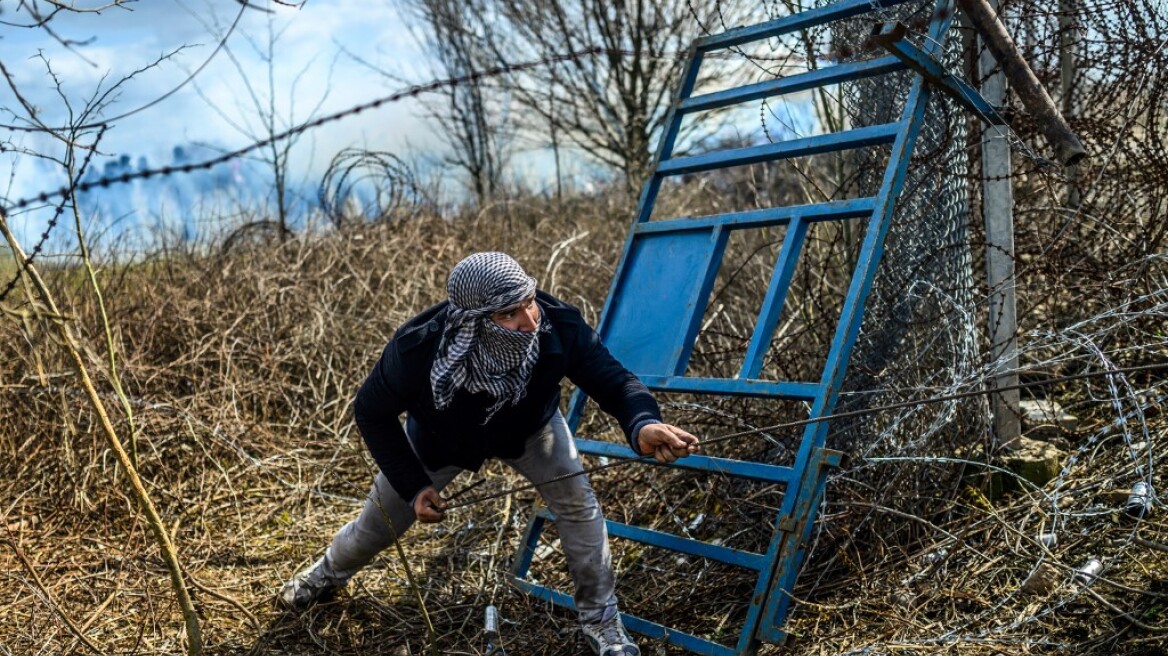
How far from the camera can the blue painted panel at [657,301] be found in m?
4.20

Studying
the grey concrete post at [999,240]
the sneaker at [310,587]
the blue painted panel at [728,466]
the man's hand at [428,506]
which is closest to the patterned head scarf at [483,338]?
the man's hand at [428,506]

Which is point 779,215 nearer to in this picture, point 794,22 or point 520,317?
point 794,22

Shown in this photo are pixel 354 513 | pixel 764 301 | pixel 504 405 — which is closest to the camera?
pixel 504 405

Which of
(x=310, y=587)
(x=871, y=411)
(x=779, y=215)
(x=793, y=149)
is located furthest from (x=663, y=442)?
(x=310, y=587)

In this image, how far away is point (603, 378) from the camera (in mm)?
3627

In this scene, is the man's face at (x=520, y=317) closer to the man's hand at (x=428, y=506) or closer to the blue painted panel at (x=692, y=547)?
the man's hand at (x=428, y=506)

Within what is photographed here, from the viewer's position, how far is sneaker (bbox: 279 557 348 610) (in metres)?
4.32

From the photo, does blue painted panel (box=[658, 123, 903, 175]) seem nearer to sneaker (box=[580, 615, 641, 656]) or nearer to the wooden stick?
the wooden stick

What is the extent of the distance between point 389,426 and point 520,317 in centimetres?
61

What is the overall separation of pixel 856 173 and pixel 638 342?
122cm

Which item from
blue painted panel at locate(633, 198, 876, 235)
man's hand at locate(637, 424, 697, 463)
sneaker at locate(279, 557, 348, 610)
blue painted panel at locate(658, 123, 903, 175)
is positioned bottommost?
sneaker at locate(279, 557, 348, 610)

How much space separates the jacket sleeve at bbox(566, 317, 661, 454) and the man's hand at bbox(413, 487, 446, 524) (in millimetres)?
590

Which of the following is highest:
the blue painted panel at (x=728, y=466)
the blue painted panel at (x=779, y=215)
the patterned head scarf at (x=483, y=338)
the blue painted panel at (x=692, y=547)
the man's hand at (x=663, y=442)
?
the blue painted panel at (x=779, y=215)

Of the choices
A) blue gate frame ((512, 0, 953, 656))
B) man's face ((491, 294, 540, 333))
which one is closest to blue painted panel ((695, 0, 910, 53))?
blue gate frame ((512, 0, 953, 656))
